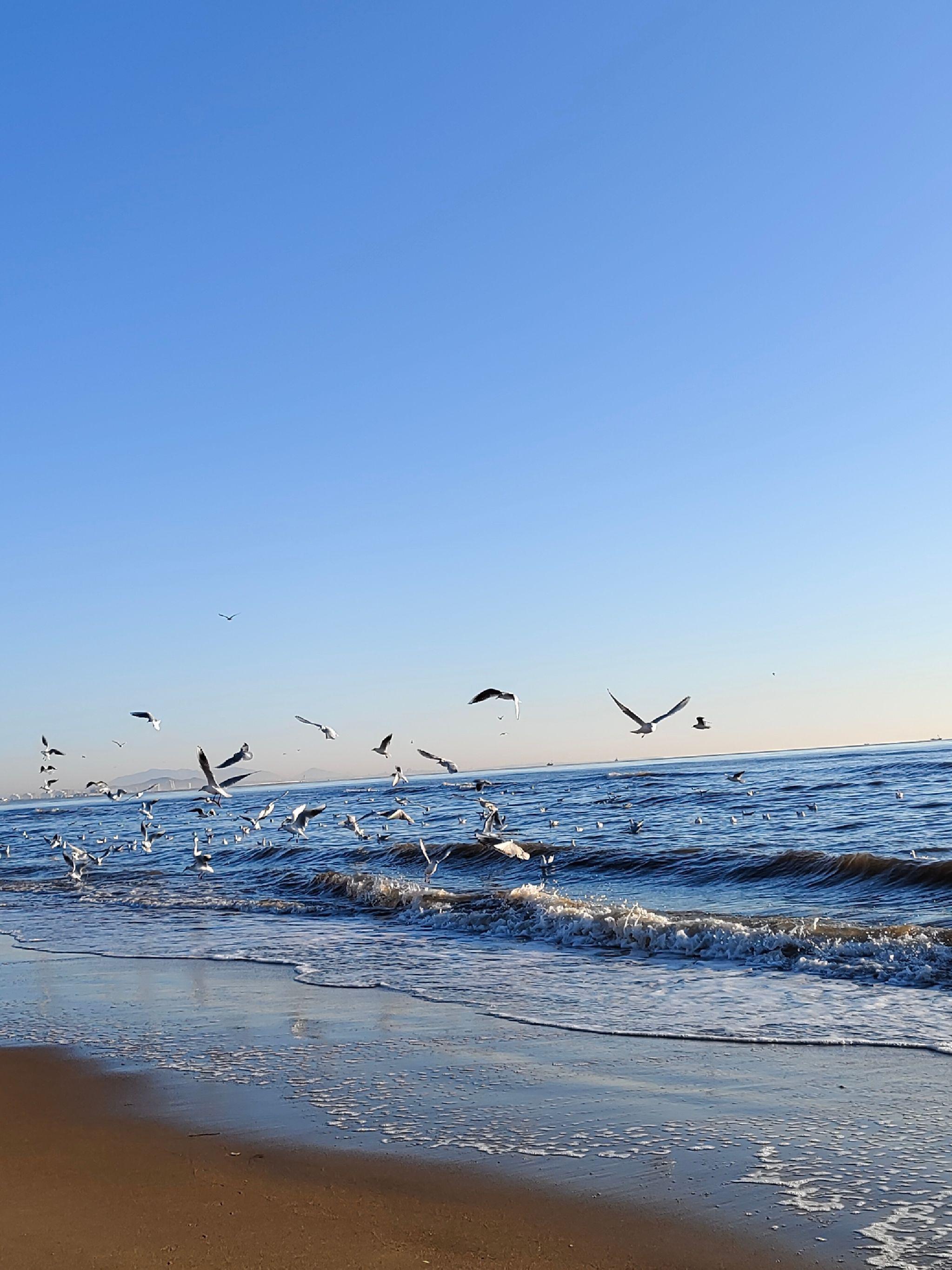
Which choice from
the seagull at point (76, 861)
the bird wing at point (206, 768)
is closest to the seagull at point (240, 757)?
the bird wing at point (206, 768)

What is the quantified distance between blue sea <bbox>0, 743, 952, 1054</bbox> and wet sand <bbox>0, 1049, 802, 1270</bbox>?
365cm

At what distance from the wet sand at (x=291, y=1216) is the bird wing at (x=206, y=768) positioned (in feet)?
21.0

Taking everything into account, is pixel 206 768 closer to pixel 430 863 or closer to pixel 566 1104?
pixel 566 1104

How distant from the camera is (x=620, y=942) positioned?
13.7 m

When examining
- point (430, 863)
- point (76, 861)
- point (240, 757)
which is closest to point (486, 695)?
point (240, 757)

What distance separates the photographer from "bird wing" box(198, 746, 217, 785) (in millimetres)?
12859

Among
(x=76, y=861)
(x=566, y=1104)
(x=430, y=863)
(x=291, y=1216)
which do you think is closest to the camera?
(x=291, y=1216)

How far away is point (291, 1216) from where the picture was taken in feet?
16.9

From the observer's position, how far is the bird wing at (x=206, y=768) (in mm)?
12859

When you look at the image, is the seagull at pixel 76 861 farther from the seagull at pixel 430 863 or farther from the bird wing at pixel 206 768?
the bird wing at pixel 206 768

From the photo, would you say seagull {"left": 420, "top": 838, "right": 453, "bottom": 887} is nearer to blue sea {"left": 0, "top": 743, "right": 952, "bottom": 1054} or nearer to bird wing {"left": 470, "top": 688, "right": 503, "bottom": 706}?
blue sea {"left": 0, "top": 743, "right": 952, "bottom": 1054}

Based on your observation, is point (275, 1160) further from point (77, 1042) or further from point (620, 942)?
point (620, 942)

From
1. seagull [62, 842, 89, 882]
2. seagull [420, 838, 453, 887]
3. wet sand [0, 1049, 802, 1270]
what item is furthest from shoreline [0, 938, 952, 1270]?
seagull [62, 842, 89, 882]

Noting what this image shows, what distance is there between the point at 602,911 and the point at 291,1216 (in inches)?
407
